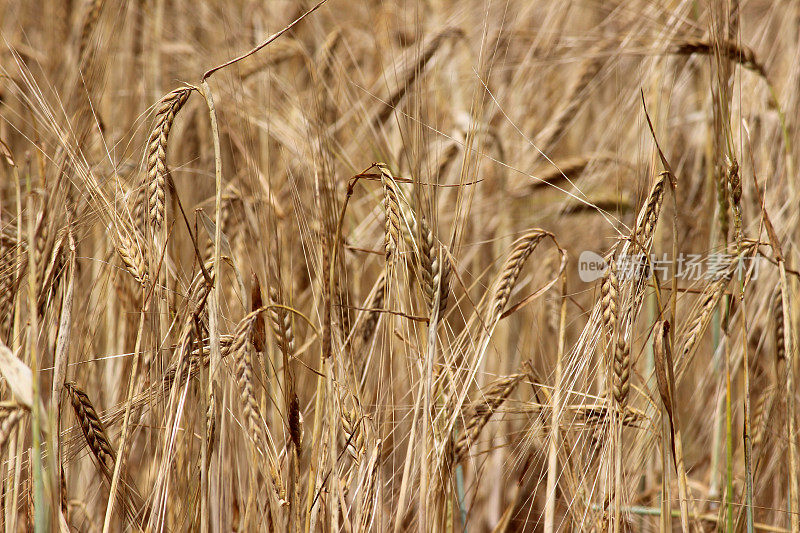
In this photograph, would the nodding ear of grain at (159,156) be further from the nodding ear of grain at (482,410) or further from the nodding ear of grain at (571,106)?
the nodding ear of grain at (571,106)

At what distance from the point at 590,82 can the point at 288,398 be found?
114 cm

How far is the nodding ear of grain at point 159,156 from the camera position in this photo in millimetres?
680

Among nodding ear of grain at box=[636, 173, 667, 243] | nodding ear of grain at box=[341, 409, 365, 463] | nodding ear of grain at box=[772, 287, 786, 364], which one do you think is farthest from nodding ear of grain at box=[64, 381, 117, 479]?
nodding ear of grain at box=[772, 287, 786, 364]

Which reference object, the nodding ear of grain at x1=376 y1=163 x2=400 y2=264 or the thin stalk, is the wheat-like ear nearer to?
the nodding ear of grain at x1=376 y1=163 x2=400 y2=264

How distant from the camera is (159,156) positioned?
691 mm

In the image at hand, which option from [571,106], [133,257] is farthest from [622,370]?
[571,106]

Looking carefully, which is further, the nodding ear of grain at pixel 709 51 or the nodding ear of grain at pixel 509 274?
the nodding ear of grain at pixel 709 51

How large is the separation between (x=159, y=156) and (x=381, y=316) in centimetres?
34

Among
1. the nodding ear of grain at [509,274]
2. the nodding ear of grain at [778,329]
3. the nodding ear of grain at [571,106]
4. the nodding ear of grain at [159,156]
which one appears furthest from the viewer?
the nodding ear of grain at [571,106]

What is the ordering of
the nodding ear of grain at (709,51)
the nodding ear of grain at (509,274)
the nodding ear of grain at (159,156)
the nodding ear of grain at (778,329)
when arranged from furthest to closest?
the nodding ear of grain at (709,51)
the nodding ear of grain at (778,329)
the nodding ear of grain at (509,274)
the nodding ear of grain at (159,156)

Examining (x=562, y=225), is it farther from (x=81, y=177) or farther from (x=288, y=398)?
(x=81, y=177)

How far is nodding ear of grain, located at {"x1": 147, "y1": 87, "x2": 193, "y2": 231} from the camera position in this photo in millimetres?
680

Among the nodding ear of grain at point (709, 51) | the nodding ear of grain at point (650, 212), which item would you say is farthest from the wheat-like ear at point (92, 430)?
the nodding ear of grain at point (709, 51)

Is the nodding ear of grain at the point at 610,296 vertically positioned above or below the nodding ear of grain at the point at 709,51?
below
